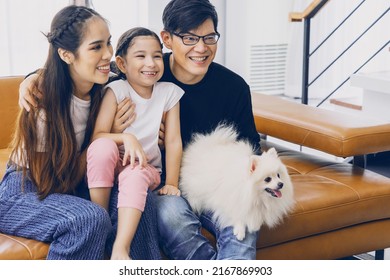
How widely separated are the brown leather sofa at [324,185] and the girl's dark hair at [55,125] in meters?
0.21

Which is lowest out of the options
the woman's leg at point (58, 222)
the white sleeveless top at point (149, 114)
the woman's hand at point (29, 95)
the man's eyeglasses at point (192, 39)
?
the woman's leg at point (58, 222)

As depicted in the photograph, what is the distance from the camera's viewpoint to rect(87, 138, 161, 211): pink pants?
1723 mm

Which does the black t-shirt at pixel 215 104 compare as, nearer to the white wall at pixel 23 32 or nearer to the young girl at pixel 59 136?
the young girl at pixel 59 136

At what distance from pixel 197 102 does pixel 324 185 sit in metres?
0.50

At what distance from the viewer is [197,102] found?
2.04m

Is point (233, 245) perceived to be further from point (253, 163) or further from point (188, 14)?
point (188, 14)

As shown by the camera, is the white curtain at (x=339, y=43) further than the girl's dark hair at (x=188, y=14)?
Yes

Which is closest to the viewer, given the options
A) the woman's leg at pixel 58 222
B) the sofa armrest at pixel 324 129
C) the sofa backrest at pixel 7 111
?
the woman's leg at pixel 58 222

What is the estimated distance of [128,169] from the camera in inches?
69.9

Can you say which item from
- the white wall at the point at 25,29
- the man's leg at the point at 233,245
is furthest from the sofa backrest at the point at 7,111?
the white wall at the point at 25,29

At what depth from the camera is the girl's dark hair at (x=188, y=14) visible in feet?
6.32

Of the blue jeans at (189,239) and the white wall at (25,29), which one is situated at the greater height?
the white wall at (25,29)

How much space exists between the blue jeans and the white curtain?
3.34 m

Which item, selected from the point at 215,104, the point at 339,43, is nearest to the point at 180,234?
the point at 215,104
